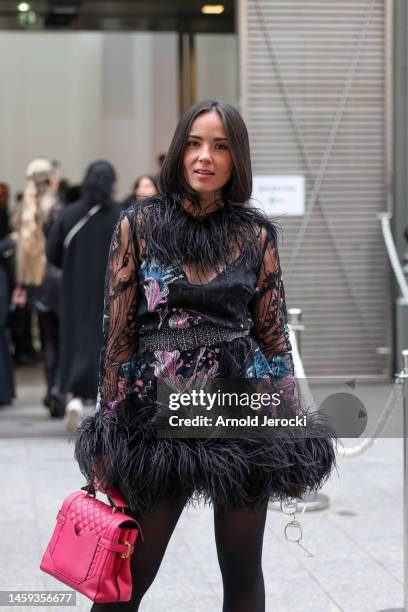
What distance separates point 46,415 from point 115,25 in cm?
556

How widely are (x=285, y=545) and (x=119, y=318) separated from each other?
8.48 ft

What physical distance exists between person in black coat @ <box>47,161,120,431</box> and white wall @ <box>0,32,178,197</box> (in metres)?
5.91

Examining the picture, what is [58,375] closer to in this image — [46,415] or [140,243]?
[46,415]

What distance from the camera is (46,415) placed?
9.02 metres

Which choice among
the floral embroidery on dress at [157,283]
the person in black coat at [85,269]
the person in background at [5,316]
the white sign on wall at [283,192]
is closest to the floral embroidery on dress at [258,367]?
the floral embroidery on dress at [157,283]

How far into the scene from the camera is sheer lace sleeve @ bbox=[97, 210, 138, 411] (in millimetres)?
3002

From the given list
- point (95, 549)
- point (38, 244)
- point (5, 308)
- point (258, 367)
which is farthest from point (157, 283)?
point (5, 308)

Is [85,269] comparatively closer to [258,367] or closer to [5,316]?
[5,316]

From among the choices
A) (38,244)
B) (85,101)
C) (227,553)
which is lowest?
(227,553)

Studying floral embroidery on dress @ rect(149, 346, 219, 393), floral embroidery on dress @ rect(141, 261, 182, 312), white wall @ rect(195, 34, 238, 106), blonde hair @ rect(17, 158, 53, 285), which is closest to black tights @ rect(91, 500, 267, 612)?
floral embroidery on dress @ rect(149, 346, 219, 393)

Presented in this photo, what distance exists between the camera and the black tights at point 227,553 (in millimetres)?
2977

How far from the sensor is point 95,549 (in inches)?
112

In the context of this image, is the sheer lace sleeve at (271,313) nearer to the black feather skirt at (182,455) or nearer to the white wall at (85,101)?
the black feather skirt at (182,455)

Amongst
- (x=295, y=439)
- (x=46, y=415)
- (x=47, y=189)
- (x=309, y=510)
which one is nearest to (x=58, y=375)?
(x=46, y=415)
